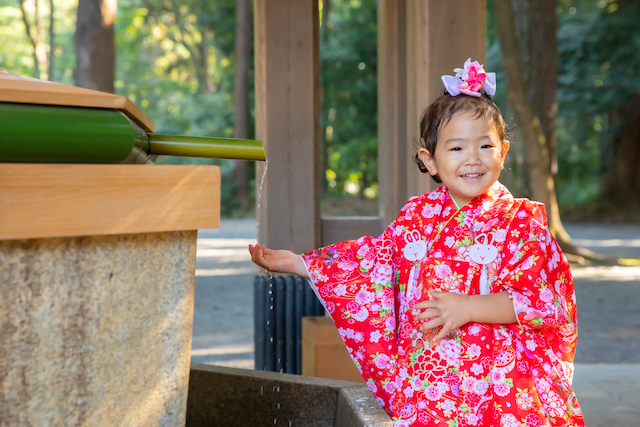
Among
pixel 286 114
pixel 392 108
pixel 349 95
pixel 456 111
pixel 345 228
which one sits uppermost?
pixel 349 95

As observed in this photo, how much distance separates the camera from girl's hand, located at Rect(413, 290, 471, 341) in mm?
1536

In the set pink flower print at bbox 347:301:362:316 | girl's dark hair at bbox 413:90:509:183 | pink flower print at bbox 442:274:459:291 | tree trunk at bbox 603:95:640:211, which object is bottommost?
pink flower print at bbox 347:301:362:316

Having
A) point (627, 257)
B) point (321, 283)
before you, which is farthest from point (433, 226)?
point (627, 257)

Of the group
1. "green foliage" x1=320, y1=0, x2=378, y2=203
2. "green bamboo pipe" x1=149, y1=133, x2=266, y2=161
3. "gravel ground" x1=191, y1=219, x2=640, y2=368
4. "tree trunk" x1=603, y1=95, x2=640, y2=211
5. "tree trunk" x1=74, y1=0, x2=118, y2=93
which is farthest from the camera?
"green foliage" x1=320, y1=0, x2=378, y2=203

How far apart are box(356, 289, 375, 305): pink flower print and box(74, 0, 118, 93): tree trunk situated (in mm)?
7341

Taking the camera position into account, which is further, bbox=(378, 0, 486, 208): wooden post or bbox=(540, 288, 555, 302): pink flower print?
bbox=(378, 0, 486, 208): wooden post

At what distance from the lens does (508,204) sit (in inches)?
67.0

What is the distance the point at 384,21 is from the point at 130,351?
8.84 feet

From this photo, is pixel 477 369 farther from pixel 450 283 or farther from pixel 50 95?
pixel 50 95

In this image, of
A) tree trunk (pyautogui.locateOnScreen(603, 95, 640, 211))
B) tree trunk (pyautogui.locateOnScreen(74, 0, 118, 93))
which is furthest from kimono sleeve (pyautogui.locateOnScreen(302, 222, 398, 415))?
tree trunk (pyautogui.locateOnScreen(603, 95, 640, 211))

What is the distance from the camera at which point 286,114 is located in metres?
2.95

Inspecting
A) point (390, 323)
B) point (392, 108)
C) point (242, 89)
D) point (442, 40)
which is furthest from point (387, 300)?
point (242, 89)

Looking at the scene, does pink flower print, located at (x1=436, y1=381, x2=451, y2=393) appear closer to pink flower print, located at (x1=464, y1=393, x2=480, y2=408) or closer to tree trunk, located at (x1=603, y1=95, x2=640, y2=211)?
pink flower print, located at (x1=464, y1=393, x2=480, y2=408)

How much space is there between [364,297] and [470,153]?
514 millimetres
